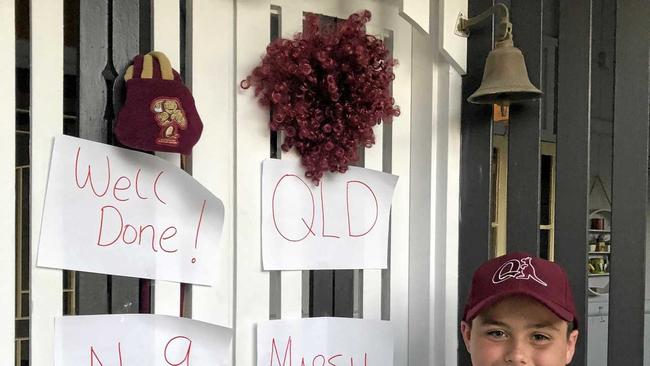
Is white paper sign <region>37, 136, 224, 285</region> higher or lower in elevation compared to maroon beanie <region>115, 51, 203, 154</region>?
lower

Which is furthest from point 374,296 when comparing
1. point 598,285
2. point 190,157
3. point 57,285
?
point 598,285

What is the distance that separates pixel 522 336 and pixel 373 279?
31 cm

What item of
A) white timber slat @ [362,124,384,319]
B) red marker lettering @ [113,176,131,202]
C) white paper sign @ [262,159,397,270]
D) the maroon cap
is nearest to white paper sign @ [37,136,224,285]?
red marker lettering @ [113,176,131,202]

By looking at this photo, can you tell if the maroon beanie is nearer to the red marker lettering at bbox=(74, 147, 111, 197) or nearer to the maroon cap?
the red marker lettering at bbox=(74, 147, 111, 197)

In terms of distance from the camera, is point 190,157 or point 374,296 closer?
point 190,157

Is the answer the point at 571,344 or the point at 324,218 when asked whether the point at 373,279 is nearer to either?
the point at 324,218

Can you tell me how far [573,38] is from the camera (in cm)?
113

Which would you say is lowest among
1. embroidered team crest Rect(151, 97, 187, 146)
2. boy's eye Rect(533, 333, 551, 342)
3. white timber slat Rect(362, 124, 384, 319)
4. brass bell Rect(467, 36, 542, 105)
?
boy's eye Rect(533, 333, 551, 342)

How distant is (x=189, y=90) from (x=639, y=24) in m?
0.76

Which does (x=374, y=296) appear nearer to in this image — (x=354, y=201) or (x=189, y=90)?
(x=354, y=201)

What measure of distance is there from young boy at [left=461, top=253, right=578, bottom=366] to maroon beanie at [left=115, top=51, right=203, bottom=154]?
1.81ft

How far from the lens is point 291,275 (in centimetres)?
112

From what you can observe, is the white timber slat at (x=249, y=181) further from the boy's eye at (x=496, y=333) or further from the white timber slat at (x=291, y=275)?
the boy's eye at (x=496, y=333)

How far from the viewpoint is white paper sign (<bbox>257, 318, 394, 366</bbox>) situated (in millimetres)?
1097
